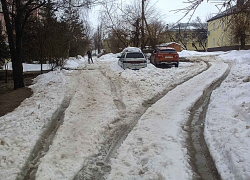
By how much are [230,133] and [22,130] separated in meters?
4.82

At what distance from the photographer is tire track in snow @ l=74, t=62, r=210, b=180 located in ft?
12.2

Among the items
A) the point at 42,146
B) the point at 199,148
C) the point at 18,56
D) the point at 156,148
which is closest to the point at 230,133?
the point at 199,148

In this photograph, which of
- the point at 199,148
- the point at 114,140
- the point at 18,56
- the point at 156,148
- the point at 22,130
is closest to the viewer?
the point at 156,148

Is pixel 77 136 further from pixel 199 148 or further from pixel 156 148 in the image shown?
pixel 199 148

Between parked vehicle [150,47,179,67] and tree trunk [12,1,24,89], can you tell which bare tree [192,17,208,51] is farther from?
tree trunk [12,1,24,89]

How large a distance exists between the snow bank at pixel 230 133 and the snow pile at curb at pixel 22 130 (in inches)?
141

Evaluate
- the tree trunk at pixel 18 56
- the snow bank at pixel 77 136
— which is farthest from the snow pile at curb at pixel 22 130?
the tree trunk at pixel 18 56

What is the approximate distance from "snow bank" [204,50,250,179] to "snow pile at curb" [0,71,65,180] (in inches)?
141

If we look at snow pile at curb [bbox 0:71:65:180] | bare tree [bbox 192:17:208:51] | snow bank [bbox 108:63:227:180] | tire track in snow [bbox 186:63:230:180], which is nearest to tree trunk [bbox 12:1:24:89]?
snow pile at curb [bbox 0:71:65:180]

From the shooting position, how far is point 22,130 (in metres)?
Result: 5.29

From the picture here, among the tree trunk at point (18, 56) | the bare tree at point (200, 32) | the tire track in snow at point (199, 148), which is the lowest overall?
the tire track in snow at point (199, 148)

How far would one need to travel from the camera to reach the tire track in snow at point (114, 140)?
372 centimetres

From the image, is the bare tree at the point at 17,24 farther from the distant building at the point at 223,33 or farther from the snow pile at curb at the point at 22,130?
the distant building at the point at 223,33

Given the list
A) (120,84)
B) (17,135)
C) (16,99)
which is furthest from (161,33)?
(17,135)
